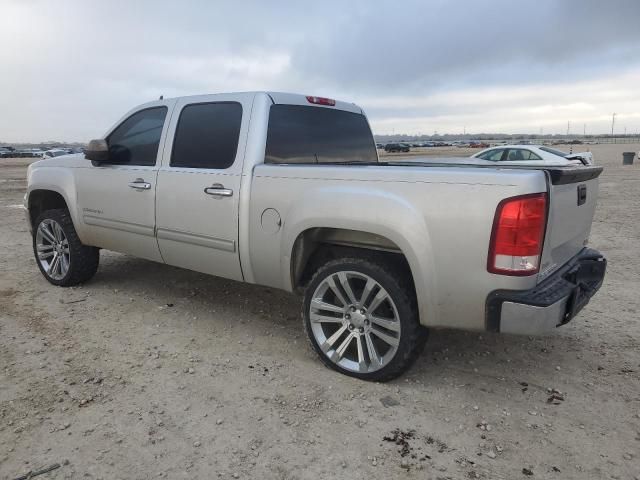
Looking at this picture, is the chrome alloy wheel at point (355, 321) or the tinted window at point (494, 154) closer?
the chrome alloy wheel at point (355, 321)

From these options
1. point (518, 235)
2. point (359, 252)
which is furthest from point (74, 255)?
point (518, 235)

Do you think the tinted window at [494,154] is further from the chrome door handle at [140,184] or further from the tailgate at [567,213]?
the chrome door handle at [140,184]

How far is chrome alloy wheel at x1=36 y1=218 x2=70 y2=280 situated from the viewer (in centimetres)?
524

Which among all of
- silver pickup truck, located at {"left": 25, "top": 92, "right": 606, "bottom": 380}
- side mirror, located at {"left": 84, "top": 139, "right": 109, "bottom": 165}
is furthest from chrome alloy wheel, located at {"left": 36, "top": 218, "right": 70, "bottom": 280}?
side mirror, located at {"left": 84, "top": 139, "right": 109, "bottom": 165}

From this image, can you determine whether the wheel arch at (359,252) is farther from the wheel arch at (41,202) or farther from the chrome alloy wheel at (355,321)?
the wheel arch at (41,202)

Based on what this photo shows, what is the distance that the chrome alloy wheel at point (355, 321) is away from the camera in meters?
3.16

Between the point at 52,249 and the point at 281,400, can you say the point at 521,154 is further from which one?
the point at 281,400

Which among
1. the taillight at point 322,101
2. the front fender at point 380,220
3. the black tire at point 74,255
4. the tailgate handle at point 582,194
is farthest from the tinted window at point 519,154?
the front fender at point 380,220

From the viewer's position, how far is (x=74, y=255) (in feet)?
16.8

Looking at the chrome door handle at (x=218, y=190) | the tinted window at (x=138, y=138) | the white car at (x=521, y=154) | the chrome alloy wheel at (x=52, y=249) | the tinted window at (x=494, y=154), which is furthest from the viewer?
the tinted window at (x=494, y=154)

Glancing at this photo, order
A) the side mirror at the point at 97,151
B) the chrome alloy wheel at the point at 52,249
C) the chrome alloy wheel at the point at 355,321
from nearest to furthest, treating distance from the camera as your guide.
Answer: the chrome alloy wheel at the point at 355,321
the side mirror at the point at 97,151
the chrome alloy wheel at the point at 52,249

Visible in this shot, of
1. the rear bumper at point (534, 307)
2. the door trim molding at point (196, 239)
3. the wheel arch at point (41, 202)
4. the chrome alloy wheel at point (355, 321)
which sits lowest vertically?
the chrome alloy wheel at point (355, 321)

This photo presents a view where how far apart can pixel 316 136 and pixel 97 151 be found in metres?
2.03

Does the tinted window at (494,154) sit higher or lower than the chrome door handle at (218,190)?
lower
